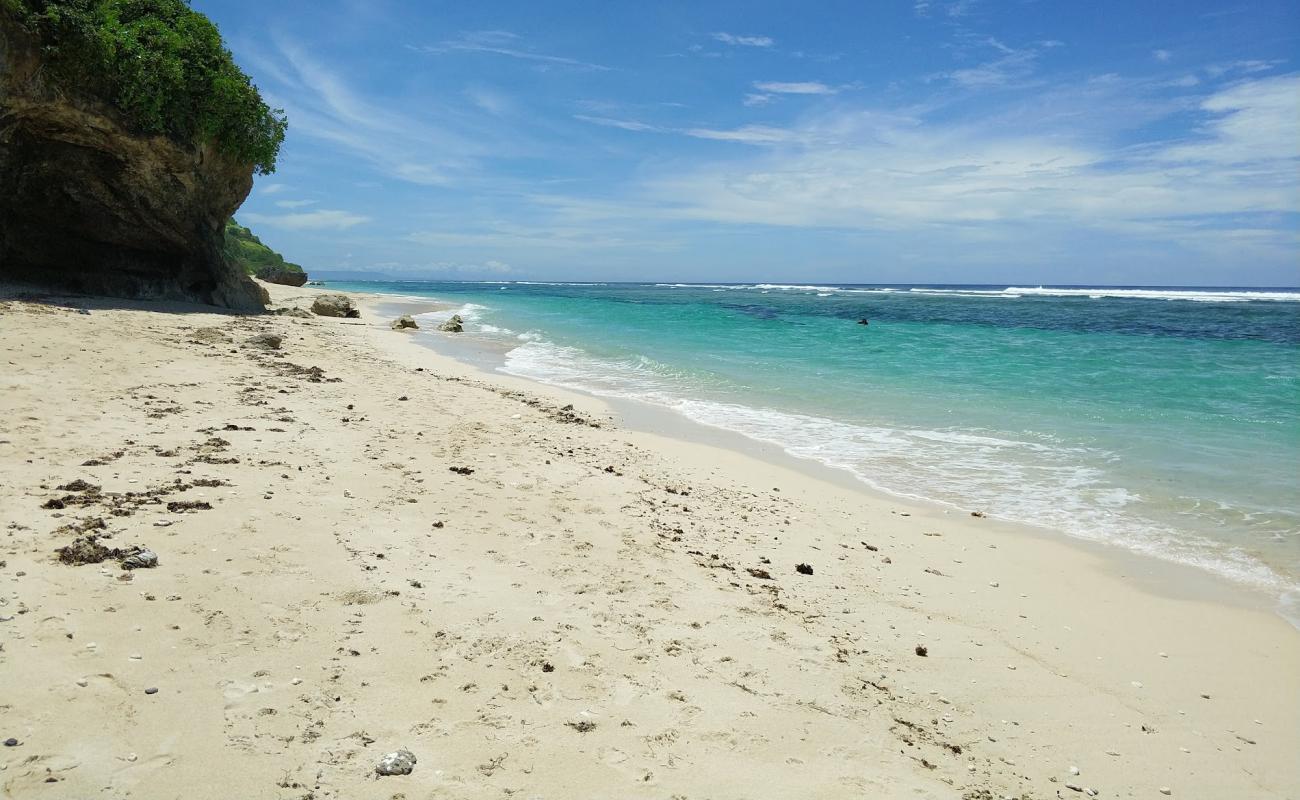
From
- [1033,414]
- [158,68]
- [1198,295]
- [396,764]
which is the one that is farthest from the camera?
[1198,295]

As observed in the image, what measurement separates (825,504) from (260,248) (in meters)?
50.3

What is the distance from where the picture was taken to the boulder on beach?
24.2 metres

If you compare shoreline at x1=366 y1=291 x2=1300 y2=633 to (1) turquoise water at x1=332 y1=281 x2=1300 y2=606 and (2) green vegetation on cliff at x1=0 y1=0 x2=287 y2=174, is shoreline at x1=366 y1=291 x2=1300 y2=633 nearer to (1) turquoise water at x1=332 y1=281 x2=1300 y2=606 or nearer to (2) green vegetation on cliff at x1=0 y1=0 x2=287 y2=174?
(1) turquoise water at x1=332 y1=281 x2=1300 y2=606

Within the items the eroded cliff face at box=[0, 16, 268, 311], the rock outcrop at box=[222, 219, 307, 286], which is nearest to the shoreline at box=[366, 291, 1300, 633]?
the eroded cliff face at box=[0, 16, 268, 311]

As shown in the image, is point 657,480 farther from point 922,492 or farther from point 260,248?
point 260,248

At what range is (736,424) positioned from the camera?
1074cm

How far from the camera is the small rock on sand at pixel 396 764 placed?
259cm

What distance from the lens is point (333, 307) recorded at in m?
24.3

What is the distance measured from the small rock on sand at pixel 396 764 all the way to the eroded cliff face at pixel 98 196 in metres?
14.4

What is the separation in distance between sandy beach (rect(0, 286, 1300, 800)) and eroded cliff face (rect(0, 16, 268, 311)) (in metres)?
8.35

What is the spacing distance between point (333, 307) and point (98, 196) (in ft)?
33.1

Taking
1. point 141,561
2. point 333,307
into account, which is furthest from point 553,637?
point 333,307

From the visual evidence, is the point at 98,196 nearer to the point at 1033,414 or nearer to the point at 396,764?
the point at 396,764

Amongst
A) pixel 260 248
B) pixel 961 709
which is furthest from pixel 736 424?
pixel 260 248
